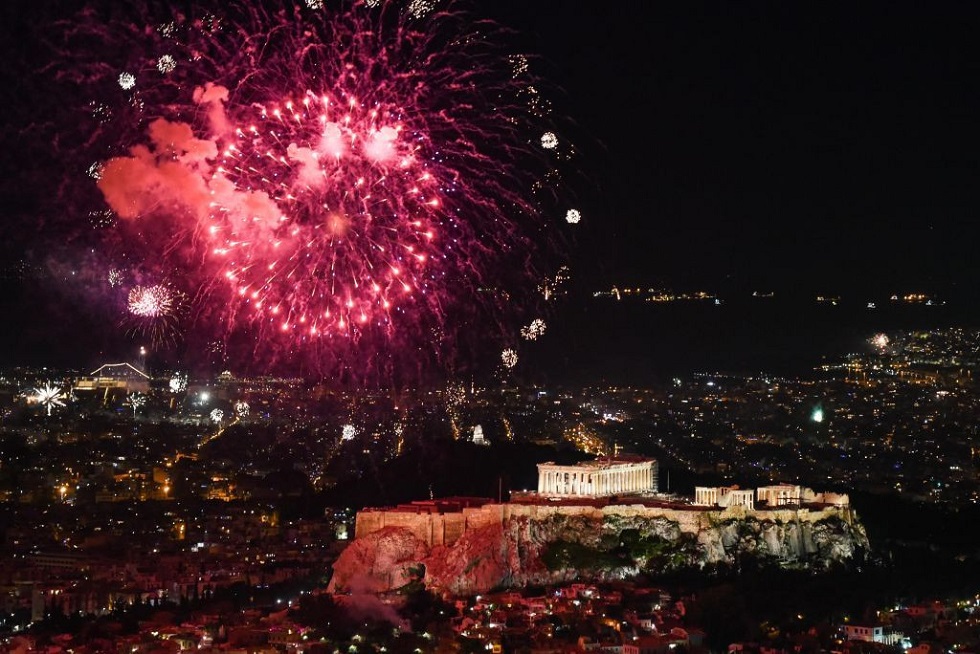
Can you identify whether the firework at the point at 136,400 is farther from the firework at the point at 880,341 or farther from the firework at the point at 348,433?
the firework at the point at 880,341

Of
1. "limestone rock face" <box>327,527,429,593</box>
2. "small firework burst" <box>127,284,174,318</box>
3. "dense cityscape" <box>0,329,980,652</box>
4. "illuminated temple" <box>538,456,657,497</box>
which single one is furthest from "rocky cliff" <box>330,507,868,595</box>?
"small firework burst" <box>127,284,174,318</box>

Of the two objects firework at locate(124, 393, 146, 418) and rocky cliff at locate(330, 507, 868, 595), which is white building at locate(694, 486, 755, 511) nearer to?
rocky cliff at locate(330, 507, 868, 595)

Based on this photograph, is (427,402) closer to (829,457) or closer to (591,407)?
(591,407)

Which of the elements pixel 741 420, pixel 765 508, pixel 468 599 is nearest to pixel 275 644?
pixel 468 599

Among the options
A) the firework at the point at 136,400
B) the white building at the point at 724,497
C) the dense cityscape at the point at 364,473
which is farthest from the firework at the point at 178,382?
the white building at the point at 724,497

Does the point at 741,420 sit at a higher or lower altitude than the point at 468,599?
higher
